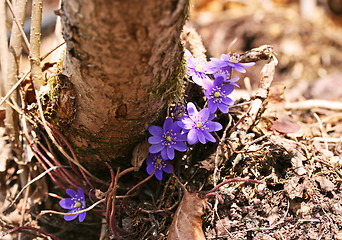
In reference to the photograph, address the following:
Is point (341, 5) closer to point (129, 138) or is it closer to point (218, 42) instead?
point (218, 42)

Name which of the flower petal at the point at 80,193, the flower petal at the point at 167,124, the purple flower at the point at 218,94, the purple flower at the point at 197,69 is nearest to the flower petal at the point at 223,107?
the purple flower at the point at 218,94

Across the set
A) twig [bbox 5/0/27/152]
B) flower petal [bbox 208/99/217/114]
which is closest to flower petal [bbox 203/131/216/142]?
flower petal [bbox 208/99/217/114]

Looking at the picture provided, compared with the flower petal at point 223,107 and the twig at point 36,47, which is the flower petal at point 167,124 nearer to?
the flower petal at point 223,107

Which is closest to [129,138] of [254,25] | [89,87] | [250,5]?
[89,87]

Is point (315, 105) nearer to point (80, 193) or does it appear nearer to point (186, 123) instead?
point (186, 123)

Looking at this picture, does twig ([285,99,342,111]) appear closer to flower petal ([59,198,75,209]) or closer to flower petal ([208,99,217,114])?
flower petal ([208,99,217,114])

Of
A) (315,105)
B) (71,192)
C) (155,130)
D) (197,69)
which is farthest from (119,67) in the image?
(315,105)
